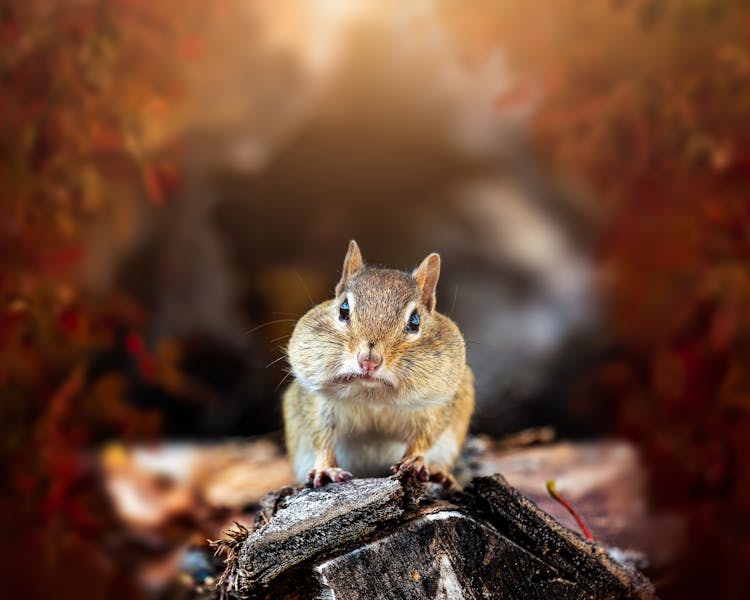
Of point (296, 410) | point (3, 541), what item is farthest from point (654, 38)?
point (3, 541)

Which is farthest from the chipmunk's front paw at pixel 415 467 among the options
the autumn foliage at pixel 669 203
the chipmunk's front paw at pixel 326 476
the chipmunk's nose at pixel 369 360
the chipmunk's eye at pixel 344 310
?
the autumn foliage at pixel 669 203

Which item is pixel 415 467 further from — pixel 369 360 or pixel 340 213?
pixel 340 213

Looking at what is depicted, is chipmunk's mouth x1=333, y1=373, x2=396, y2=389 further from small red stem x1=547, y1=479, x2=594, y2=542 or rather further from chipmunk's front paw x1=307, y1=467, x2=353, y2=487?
small red stem x1=547, y1=479, x2=594, y2=542

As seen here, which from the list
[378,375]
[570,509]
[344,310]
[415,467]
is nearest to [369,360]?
[378,375]

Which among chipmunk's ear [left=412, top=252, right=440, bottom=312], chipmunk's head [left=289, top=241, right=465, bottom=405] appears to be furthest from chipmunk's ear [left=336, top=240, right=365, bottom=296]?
chipmunk's ear [left=412, top=252, right=440, bottom=312]

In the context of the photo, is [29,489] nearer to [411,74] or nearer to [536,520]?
[411,74]

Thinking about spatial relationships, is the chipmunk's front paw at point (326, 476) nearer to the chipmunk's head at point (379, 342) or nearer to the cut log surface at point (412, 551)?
the cut log surface at point (412, 551)
